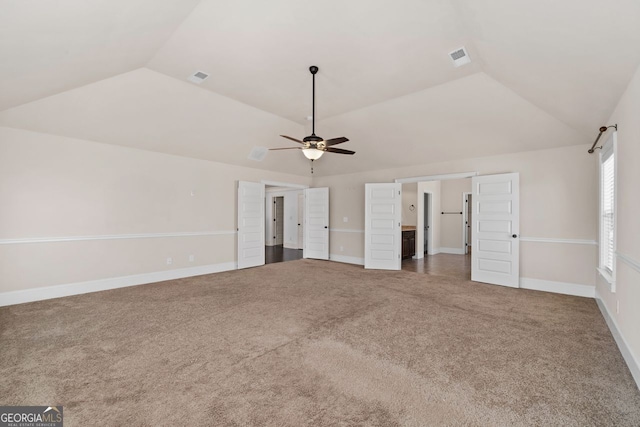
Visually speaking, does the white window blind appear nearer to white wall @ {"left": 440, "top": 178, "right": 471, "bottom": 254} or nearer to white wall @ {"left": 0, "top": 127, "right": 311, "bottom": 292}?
white wall @ {"left": 440, "top": 178, "right": 471, "bottom": 254}

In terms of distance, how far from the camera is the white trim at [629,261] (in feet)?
7.42

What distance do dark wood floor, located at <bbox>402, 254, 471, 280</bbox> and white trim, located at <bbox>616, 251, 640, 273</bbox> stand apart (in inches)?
123

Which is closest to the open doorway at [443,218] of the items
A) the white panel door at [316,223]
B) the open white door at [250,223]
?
the white panel door at [316,223]

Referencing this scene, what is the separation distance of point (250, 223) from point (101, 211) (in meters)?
2.93

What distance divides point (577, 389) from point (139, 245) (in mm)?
6238

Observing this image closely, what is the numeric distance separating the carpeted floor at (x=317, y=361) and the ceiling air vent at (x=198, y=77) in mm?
3254

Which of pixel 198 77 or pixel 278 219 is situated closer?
pixel 198 77

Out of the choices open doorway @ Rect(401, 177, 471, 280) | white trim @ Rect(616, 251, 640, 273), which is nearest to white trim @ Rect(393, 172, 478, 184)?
open doorway @ Rect(401, 177, 471, 280)

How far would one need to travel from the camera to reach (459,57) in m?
3.43

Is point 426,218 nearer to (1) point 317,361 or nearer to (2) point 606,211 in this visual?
(2) point 606,211

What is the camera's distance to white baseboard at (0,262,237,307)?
13.4 feet

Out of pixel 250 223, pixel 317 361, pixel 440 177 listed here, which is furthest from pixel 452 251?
pixel 317 361

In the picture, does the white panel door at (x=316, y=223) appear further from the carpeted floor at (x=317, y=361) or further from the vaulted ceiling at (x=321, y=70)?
the carpeted floor at (x=317, y=361)

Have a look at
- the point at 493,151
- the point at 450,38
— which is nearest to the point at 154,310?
the point at 450,38
